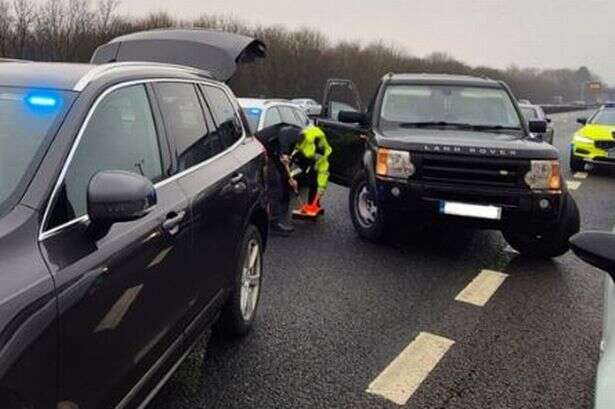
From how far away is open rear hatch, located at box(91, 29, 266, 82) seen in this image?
265 inches

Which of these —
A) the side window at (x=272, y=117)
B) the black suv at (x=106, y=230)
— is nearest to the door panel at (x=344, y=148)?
the side window at (x=272, y=117)

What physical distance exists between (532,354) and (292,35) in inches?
1957

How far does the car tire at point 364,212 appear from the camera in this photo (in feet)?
22.8

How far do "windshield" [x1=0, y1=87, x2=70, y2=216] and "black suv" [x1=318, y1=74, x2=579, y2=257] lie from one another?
433cm

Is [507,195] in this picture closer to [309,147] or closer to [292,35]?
[309,147]

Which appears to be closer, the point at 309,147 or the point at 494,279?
the point at 494,279

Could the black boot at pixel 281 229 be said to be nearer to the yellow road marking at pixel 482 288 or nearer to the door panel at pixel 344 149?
the door panel at pixel 344 149

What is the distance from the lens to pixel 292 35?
51.8m

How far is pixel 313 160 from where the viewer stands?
8156 millimetres

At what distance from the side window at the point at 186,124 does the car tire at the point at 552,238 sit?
12.4ft

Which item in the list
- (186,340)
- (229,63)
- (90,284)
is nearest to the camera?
(90,284)

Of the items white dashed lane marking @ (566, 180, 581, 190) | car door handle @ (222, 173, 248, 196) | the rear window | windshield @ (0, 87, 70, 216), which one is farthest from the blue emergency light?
the rear window

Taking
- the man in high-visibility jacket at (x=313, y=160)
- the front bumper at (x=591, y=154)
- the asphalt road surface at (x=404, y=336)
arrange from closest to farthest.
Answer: the asphalt road surface at (x=404, y=336) < the man in high-visibility jacket at (x=313, y=160) < the front bumper at (x=591, y=154)

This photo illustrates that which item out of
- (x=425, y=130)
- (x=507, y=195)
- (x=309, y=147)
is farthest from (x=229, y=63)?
(x=507, y=195)
